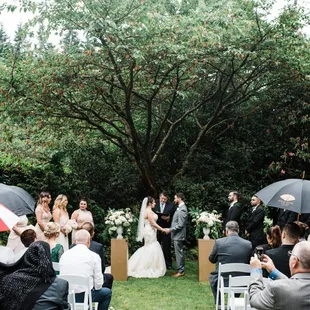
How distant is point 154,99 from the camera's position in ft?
47.6

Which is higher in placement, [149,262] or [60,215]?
[60,215]

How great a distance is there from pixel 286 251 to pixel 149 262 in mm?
5548

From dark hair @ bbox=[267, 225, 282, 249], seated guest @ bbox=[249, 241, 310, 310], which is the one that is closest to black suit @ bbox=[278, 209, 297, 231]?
dark hair @ bbox=[267, 225, 282, 249]

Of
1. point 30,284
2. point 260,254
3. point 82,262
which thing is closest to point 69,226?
point 82,262

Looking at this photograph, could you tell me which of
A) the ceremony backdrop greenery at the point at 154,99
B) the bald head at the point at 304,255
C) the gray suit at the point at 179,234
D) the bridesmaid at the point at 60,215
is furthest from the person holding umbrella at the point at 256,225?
the bald head at the point at 304,255

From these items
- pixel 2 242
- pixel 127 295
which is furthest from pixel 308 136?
pixel 2 242

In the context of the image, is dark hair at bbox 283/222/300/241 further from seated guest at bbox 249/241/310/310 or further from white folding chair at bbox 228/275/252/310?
seated guest at bbox 249/241/310/310

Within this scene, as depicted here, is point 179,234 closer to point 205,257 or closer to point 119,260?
point 205,257

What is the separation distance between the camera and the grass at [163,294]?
8.18 metres

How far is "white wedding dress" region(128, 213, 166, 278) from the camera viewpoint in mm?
A: 10742

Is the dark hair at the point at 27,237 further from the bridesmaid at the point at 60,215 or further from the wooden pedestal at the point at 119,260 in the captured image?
the wooden pedestal at the point at 119,260

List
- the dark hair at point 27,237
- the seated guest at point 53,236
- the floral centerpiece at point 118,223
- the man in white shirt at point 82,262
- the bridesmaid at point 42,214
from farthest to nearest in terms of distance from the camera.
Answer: the floral centerpiece at point 118,223
the bridesmaid at point 42,214
the seated guest at point 53,236
the man in white shirt at point 82,262
the dark hair at point 27,237

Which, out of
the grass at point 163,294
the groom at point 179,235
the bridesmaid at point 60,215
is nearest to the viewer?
the grass at point 163,294

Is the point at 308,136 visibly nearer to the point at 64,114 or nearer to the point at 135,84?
the point at 135,84
